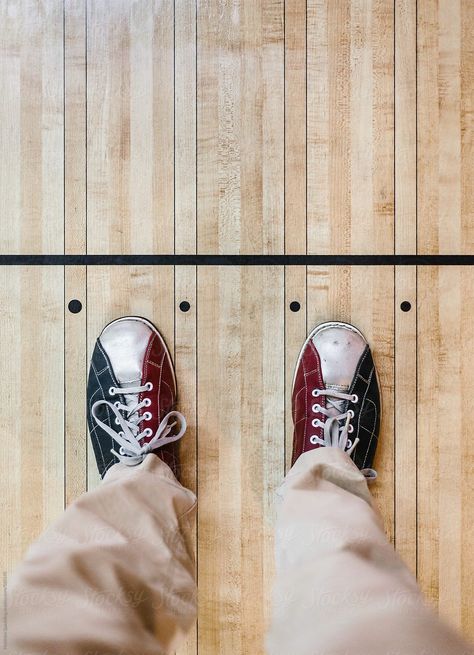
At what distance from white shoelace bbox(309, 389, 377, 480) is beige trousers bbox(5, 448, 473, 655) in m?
0.08

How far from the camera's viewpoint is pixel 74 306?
2.98ft

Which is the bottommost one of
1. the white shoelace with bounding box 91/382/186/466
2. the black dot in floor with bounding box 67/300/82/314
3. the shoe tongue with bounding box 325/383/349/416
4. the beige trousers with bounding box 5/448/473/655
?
the beige trousers with bounding box 5/448/473/655

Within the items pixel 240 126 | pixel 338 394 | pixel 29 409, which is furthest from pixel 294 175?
pixel 29 409

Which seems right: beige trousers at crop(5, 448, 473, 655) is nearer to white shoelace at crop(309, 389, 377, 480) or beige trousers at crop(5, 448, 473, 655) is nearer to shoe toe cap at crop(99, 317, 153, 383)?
white shoelace at crop(309, 389, 377, 480)

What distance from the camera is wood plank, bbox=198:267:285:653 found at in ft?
2.96

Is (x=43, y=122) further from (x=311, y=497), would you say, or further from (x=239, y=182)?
(x=311, y=497)

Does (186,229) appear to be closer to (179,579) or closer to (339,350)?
(339,350)

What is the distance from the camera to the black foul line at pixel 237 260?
90 centimetres

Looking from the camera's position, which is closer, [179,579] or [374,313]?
[179,579]

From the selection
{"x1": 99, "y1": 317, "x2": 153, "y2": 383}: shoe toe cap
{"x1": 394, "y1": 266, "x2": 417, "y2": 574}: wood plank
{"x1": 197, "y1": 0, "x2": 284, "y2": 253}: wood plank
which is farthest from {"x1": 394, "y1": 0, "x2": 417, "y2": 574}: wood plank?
{"x1": 99, "y1": 317, "x2": 153, "y2": 383}: shoe toe cap

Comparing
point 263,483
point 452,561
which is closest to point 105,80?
point 263,483

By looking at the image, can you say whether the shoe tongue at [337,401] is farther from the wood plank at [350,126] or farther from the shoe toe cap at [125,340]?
the shoe toe cap at [125,340]

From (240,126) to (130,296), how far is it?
38 cm

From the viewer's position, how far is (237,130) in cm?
89
